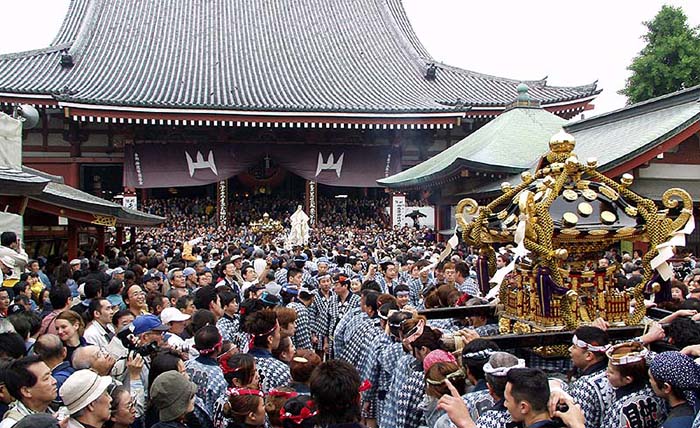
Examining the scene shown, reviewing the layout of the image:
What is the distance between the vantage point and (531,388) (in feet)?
9.51

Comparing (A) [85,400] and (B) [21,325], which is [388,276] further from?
(A) [85,400]

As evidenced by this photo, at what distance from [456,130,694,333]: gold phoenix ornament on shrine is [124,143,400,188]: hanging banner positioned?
58.0 feet

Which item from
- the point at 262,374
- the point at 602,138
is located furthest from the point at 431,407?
the point at 602,138

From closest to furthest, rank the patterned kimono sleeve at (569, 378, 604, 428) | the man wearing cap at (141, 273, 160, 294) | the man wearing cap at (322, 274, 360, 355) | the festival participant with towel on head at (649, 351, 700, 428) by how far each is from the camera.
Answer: the festival participant with towel on head at (649, 351, 700, 428), the patterned kimono sleeve at (569, 378, 604, 428), the man wearing cap at (322, 274, 360, 355), the man wearing cap at (141, 273, 160, 294)

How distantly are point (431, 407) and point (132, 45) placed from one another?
2472 cm

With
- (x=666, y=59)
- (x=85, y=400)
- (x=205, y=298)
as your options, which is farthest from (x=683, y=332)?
(x=666, y=59)

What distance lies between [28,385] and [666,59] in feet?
112

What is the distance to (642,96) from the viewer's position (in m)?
32.0

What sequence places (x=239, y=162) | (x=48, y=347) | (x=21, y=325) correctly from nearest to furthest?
(x=48, y=347), (x=21, y=325), (x=239, y=162)

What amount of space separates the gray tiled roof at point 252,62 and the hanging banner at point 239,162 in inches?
73.2

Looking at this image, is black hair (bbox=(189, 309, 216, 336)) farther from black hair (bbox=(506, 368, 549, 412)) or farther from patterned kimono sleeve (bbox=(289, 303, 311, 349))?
black hair (bbox=(506, 368, 549, 412))

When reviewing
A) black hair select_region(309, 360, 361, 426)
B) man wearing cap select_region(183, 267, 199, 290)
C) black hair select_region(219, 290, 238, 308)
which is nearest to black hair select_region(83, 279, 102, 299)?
black hair select_region(219, 290, 238, 308)

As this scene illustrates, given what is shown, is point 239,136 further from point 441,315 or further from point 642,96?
point 642,96

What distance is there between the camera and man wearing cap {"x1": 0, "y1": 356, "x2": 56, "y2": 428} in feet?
11.1
